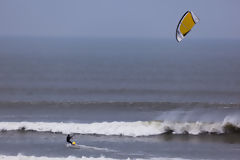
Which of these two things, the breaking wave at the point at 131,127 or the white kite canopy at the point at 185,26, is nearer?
the white kite canopy at the point at 185,26

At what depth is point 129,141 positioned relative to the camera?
835 inches

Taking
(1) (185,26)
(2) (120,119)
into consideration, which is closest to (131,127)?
(2) (120,119)

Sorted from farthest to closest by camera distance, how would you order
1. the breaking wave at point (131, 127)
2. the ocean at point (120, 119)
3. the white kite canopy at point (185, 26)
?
the breaking wave at point (131, 127) → the ocean at point (120, 119) → the white kite canopy at point (185, 26)

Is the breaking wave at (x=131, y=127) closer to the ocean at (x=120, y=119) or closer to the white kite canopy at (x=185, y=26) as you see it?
the ocean at (x=120, y=119)

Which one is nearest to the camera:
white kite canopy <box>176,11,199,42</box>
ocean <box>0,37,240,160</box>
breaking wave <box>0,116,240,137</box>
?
white kite canopy <box>176,11,199,42</box>

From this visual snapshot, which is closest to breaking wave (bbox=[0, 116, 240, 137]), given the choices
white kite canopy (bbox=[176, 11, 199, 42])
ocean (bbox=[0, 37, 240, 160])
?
ocean (bbox=[0, 37, 240, 160])

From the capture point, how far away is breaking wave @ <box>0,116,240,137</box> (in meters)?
22.9

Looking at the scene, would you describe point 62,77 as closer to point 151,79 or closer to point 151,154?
point 151,79

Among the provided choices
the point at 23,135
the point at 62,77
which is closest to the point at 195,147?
the point at 23,135

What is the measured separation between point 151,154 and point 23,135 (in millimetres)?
7328

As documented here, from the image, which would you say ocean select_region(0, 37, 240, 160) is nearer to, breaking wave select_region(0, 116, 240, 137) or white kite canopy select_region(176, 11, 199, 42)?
breaking wave select_region(0, 116, 240, 137)

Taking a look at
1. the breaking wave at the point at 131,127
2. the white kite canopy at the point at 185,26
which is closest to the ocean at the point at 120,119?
the breaking wave at the point at 131,127

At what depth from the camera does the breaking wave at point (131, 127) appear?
75.0 ft

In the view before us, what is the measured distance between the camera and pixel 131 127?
2328 centimetres
